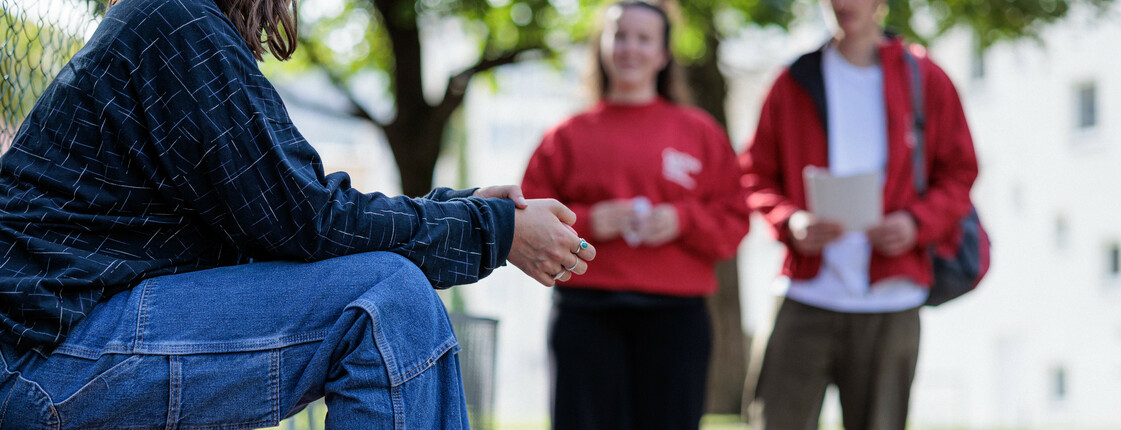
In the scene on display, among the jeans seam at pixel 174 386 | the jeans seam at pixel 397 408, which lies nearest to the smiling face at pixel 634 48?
the jeans seam at pixel 397 408

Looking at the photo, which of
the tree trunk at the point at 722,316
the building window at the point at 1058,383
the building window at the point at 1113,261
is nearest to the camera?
the tree trunk at the point at 722,316

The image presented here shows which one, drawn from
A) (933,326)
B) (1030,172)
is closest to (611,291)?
(1030,172)

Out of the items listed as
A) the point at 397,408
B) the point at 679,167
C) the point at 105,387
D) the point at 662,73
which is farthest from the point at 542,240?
the point at 662,73

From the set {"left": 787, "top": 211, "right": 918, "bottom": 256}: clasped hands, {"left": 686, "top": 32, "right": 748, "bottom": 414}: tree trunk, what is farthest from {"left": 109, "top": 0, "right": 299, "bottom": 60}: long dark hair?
{"left": 686, "top": 32, "right": 748, "bottom": 414}: tree trunk

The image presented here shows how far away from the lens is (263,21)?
2324 millimetres

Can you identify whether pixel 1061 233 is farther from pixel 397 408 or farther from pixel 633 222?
pixel 397 408

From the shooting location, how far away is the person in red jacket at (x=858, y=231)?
3.85 meters

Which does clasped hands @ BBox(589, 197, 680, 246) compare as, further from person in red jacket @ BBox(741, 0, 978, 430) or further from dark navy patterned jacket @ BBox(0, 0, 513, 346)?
dark navy patterned jacket @ BBox(0, 0, 513, 346)

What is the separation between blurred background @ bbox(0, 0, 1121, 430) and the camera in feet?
31.1

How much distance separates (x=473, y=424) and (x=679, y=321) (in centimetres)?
83

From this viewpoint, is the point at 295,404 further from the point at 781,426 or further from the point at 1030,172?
the point at 1030,172

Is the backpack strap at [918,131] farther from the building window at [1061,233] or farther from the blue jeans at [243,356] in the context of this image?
the building window at [1061,233]

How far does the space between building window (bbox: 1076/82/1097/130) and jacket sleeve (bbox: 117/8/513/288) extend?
24.5 m

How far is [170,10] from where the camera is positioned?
6.72 feet
